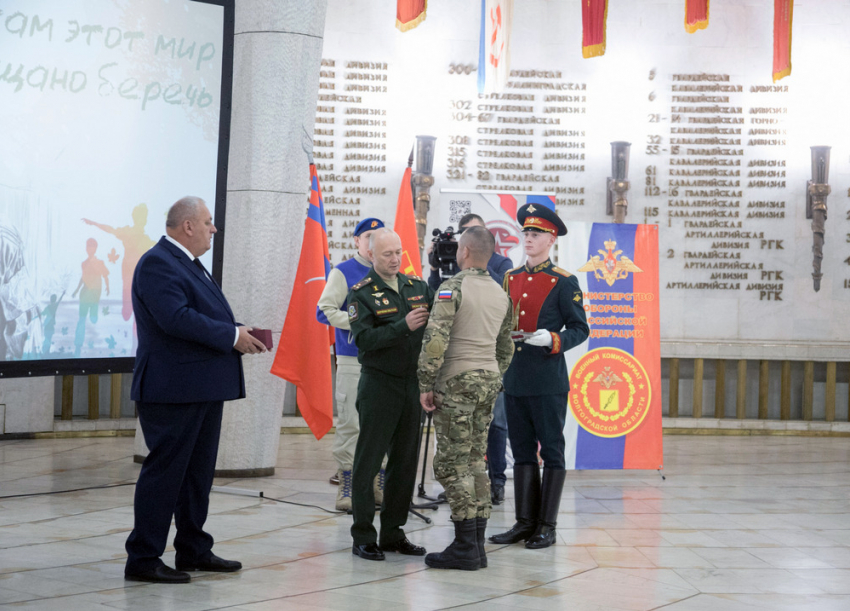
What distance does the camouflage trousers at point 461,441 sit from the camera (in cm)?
365

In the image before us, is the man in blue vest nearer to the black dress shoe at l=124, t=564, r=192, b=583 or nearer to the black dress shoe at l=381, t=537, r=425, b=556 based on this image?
the black dress shoe at l=381, t=537, r=425, b=556

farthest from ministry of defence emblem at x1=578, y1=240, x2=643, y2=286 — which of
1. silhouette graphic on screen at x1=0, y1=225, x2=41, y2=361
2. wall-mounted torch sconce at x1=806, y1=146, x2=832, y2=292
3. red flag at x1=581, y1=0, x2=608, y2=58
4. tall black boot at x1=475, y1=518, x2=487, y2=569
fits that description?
silhouette graphic on screen at x1=0, y1=225, x2=41, y2=361

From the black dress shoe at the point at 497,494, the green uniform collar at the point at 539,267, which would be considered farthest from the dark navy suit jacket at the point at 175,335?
the black dress shoe at the point at 497,494

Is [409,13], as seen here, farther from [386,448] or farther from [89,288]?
A: [386,448]

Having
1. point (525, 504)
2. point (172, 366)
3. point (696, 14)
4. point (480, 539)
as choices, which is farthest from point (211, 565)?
point (696, 14)

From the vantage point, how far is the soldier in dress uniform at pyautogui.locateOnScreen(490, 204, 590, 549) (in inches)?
163

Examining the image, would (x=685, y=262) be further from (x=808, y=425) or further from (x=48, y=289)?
(x=48, y=289)

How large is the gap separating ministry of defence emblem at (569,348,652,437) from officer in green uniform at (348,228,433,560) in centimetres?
235

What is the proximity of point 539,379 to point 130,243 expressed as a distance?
2.54 meters

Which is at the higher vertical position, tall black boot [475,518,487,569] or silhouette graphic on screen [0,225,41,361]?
silhouette graphic on screen [0,225,41,361]

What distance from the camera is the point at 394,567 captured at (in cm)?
369

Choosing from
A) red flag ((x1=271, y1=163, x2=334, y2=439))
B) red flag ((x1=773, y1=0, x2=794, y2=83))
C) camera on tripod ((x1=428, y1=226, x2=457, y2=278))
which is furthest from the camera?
red flag ((x1=773, y1=0, x2=794, y2=83))

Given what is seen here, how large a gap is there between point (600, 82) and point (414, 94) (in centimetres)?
174

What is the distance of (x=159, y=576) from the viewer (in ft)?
11.0
